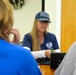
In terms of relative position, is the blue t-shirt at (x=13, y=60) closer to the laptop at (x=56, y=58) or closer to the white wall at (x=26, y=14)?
the laptop at (x=56, y=58)

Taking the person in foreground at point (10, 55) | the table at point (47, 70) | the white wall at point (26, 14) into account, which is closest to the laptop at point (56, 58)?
the table at point (47, 70)

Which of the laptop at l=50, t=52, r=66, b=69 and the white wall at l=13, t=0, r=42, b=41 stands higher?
the white wall at l=13, t=0, r=42, b=41

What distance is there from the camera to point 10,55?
2.96 feet

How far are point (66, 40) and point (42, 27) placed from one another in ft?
4.86

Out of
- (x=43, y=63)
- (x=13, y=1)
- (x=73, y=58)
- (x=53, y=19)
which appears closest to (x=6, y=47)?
(x=73, y=58)

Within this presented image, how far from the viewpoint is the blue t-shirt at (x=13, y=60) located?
0.89m

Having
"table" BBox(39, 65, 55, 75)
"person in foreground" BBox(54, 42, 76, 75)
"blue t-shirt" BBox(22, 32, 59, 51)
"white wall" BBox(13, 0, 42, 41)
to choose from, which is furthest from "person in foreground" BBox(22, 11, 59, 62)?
"white wall" BBox(13, 0, 42, 41)

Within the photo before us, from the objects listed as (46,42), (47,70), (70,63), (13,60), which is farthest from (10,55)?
(46,42)

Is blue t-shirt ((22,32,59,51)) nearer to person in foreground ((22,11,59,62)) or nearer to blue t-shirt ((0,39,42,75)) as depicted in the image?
person in foreground ((22,11,59,62))

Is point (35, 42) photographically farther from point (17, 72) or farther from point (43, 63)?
point (17, 72)

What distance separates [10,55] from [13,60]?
25mm

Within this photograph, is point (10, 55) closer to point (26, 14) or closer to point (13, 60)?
point (13, 60)

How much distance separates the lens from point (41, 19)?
2.72 metres

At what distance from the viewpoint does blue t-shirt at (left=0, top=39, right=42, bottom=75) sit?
89 cm
